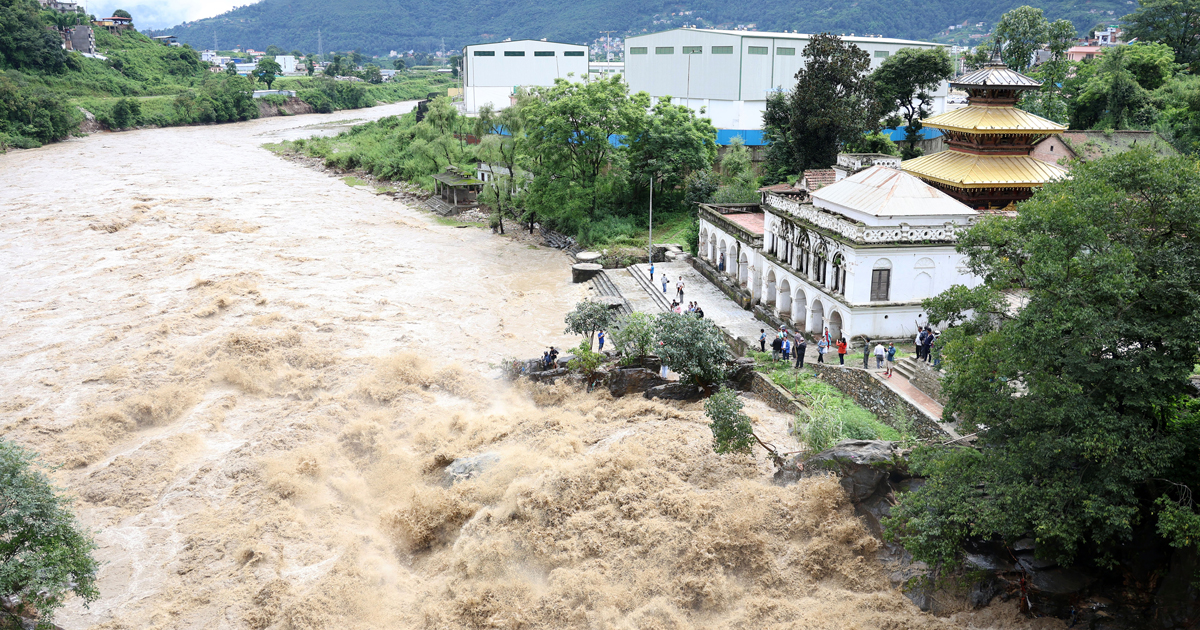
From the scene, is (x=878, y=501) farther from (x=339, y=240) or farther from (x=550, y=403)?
(x=339, y=240)

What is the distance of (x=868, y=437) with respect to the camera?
2081cm

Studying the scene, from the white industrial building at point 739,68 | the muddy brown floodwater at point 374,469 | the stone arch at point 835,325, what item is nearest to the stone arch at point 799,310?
the stone arch at point 835,325

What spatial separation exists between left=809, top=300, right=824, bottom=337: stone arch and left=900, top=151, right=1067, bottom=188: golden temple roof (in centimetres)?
638

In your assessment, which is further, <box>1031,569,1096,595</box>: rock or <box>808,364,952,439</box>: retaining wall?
<box>808,364,952,439</box>: retaining wall

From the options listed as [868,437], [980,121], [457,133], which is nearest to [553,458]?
[868,437]

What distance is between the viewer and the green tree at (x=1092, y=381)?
12.9 metres

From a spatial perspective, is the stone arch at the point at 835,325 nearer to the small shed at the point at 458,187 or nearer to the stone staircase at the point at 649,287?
the stone staircase at the point at 649,287

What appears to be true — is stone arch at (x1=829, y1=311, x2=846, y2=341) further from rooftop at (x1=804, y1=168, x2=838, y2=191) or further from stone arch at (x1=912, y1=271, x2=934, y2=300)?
rooftop at (x1=804, y1=168, x2=838, y2=191)

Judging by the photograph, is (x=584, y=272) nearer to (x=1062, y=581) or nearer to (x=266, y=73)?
(x=1062, y=581)

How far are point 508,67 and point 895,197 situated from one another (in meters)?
66.5

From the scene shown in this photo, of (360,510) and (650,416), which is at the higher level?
(650,416)

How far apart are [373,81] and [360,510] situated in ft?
511

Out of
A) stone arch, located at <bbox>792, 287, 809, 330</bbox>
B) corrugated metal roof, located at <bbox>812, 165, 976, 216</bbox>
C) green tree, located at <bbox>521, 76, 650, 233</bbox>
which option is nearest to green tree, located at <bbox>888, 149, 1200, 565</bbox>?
corrugated metal roof, located at <bbox>812, 165, 976, 216</bbox>

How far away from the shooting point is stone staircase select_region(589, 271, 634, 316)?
117ft
